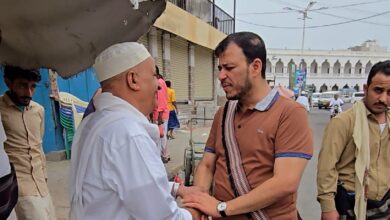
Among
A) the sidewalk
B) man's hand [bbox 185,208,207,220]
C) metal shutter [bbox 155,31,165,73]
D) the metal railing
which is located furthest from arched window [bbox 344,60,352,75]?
man's hand [bbox 185,208,207,220]

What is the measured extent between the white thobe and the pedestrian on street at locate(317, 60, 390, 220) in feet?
4.36

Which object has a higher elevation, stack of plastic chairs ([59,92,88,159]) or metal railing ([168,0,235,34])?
metal railing ([168,0,235,34])

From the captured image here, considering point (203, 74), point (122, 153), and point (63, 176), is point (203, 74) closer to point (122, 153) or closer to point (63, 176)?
point (63, 176)

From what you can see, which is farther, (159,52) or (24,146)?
(159,52)

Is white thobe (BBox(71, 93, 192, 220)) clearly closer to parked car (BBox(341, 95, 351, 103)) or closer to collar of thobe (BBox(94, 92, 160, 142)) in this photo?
collar of thobe (BBox(94, 92, 160, 142))

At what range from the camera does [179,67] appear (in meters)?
14.8

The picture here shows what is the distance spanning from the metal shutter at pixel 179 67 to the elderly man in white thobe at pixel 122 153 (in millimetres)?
12257

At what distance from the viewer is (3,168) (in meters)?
1.71

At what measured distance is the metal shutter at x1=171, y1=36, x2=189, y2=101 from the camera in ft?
46.3

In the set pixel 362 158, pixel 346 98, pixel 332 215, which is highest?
pixel 362 158

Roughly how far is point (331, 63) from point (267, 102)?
2850 inches

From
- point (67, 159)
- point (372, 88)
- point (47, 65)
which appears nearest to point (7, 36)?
point (47, 65)

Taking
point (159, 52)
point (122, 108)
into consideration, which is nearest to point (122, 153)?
point (122, 108)

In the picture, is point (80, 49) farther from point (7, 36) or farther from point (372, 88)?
point (372, 88)
